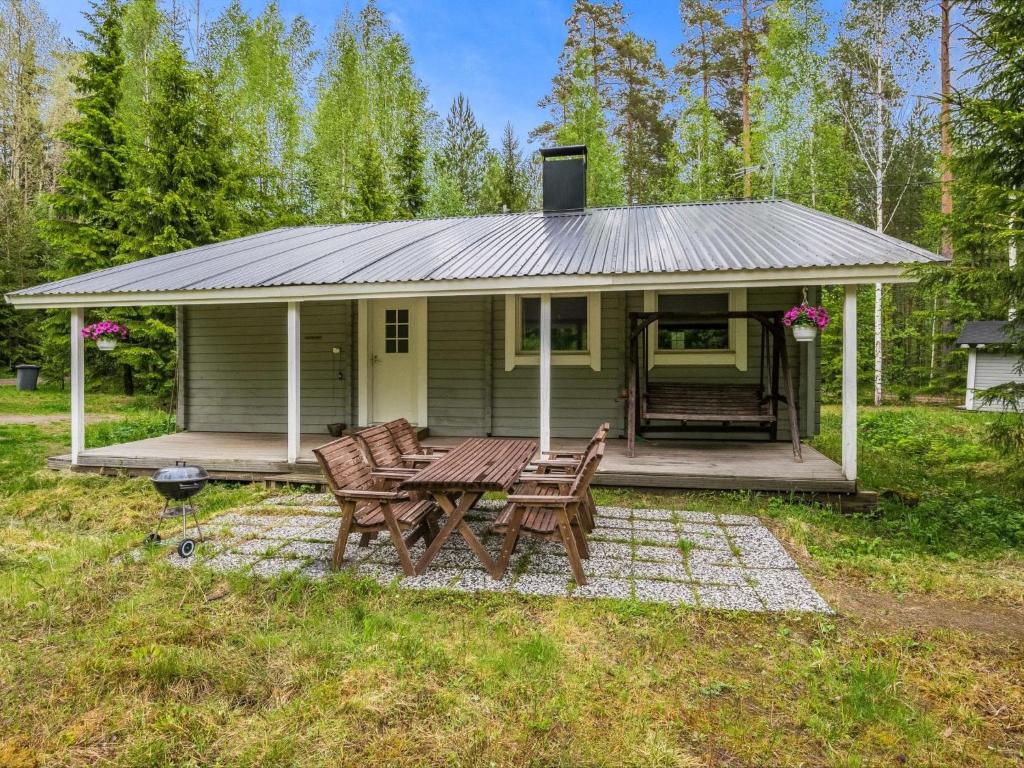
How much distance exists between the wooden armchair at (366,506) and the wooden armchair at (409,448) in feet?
1.25

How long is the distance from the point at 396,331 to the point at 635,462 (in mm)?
3675

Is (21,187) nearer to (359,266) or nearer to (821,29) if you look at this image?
(359,266)

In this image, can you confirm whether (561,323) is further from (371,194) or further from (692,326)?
(371,194)

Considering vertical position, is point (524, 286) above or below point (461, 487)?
above

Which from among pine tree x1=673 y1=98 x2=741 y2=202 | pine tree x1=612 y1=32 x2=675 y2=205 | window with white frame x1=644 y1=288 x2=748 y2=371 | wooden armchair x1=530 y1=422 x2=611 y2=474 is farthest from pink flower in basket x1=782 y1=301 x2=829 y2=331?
pine tree x1=612 y1=32 x2=675 y2=205

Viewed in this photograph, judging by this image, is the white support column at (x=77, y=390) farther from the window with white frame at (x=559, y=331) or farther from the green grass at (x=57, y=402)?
the green grass at (x=57, y=402)

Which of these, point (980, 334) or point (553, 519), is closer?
point (553, 519)

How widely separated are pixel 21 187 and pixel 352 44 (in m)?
13.2

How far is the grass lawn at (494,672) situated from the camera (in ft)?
6.39

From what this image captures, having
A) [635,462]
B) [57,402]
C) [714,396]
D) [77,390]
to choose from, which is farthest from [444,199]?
[635,462]

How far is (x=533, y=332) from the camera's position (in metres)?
7.21

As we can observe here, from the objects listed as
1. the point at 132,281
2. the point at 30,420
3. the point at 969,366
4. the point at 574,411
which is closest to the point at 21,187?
the point at 30,420

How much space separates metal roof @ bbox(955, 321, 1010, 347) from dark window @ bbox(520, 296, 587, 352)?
10343 mm

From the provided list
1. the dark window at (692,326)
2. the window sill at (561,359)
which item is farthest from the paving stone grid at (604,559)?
the dark window at (692,326)
